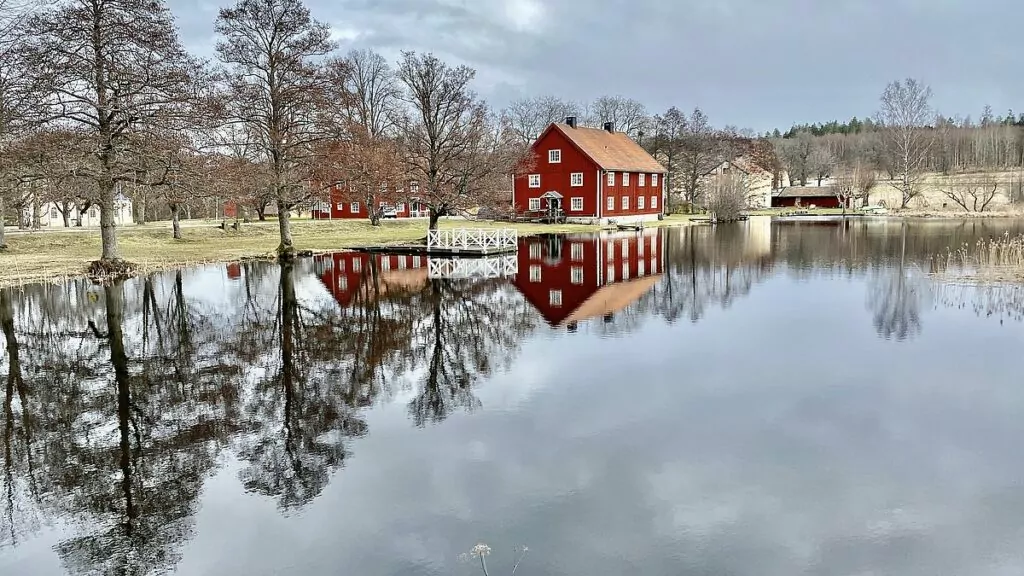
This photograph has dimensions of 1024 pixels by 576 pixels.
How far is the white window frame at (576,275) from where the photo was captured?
20.4 meters

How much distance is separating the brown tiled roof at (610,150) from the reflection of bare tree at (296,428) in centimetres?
4042

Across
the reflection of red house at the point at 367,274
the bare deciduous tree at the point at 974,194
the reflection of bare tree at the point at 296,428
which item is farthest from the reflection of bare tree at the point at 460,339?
the bare deciduous tree at the point at 974,194

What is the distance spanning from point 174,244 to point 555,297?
2172 centimetres

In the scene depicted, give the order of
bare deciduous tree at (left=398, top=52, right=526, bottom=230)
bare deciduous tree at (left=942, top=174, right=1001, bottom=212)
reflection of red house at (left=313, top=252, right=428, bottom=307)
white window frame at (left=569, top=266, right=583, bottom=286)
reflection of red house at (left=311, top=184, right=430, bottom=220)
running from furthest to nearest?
bare deciduous tree at (left=942, top=174, right=1001, bottom=212), reflection of red house at (left=311, top=184, right=430, bottom=220), bare deciduous tree at (left=398, top=52, right=526, bottom=230), white window frame at (left=569, top=266, right=583, bottom=286), reflection of red house at (left=313, top=252, right=428, bottom=307)

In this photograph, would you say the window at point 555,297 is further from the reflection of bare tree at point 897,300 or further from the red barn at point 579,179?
the red barn at point 579,179

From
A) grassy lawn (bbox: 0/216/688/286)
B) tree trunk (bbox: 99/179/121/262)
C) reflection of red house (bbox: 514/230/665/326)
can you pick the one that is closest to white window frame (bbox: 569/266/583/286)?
reflection of red house (bbox: 514/230/665/326)

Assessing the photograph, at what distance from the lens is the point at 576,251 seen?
1204 inches

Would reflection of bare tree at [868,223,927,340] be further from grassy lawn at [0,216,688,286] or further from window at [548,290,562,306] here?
grassy lawn at [0,216,688,286]

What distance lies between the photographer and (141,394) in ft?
30.0

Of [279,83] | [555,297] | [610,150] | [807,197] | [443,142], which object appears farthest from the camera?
[807,197]

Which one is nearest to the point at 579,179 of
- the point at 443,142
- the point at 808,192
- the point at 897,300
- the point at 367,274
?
the point at 443,142

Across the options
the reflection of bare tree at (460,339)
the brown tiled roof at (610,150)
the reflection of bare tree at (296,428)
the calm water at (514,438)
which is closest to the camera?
the calm water at (514,438)

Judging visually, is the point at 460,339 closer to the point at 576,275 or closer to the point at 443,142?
the point at 576,275

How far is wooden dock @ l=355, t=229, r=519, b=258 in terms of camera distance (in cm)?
2858
